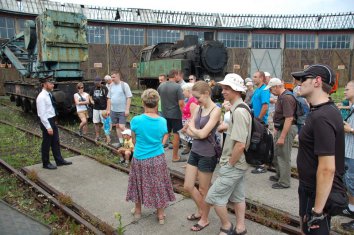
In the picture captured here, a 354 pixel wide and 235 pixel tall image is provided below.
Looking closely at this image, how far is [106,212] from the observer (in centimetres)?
473

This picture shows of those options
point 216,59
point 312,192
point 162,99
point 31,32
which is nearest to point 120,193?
point 162,99

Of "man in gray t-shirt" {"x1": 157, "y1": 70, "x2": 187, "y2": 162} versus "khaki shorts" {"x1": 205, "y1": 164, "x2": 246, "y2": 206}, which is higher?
"man in gray t-shirt" {"x1": 157, "y1": 70, "x2": 187, "y2": 162}

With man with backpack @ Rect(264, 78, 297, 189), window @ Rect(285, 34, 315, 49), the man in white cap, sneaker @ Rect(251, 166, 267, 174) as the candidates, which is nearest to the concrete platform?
the man in white cap

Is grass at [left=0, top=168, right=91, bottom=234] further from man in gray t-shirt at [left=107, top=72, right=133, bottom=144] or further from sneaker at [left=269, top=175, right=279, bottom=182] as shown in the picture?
sneaker at [left=269, top=175, right=279, bottom=182]

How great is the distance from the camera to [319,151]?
7.75 feet

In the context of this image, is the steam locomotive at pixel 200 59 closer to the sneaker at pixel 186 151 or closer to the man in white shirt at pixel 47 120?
the sneaker at pixel 186 151

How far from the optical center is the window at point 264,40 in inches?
1222

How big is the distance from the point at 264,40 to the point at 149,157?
29469 mm

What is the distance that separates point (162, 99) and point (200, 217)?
339 centimetres

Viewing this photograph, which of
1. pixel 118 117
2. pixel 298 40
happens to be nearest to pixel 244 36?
pixel 298 40

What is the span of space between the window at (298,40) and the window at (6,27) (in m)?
23.7

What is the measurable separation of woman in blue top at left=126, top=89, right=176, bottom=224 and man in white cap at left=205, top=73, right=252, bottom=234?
0.80 meters

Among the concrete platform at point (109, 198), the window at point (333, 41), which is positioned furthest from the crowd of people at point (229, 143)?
the window at point (333, 41)

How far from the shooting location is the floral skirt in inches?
A: 162
